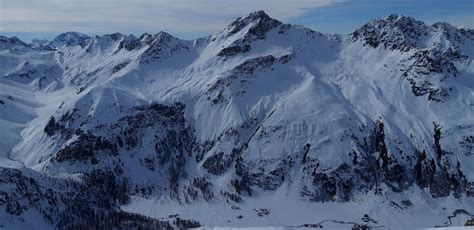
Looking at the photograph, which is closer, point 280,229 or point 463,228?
point 463,228

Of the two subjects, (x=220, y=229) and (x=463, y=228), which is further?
(x=220, y=229)

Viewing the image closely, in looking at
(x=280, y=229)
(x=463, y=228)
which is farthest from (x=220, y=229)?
(x=463, y=228)

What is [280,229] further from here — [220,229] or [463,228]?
[463,228]
